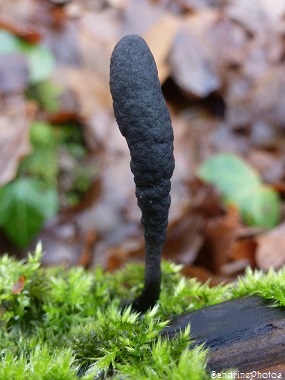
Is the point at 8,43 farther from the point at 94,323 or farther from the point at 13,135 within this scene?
the point at 94,323

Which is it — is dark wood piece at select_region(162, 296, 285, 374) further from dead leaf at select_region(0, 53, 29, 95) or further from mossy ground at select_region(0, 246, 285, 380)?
dead leaf at select_region(0, 53, 29, 95)

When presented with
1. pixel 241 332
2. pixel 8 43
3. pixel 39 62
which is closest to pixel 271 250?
pixel 241 332

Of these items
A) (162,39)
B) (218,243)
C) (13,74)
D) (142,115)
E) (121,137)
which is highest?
(142,115)

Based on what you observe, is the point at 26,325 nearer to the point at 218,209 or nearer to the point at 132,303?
the point at 132,303

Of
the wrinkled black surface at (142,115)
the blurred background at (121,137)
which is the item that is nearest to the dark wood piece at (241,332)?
the wrinkled black surface at (142,115)

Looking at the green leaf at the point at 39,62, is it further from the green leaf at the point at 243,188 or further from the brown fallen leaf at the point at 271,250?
the brown fallen leaf at the point at 271,250

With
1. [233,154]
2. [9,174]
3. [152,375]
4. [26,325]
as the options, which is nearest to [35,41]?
[9,174]
